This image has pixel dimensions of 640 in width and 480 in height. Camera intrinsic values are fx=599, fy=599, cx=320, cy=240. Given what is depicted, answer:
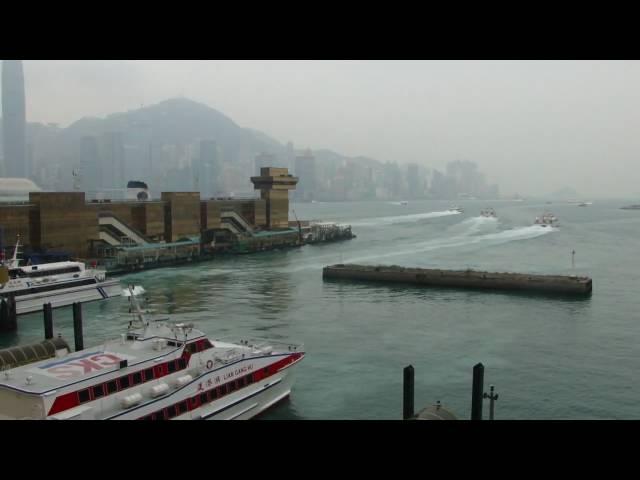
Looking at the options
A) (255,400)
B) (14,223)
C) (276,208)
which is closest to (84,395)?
(255,400)

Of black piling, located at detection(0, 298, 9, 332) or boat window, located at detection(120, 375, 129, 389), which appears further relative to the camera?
black piling, located at detection(0, 298, 9, 332)

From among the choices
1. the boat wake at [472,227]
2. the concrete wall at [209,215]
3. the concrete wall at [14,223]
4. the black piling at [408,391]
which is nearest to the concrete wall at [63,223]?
the concrete wall at [14,223]

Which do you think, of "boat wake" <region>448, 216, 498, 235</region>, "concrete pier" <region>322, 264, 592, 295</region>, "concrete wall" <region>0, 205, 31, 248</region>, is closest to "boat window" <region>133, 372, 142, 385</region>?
"concrete pier" <region>322, 264, 592, 295</region>

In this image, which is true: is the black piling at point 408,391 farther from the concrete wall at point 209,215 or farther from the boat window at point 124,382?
the concrete wall at point 209,215

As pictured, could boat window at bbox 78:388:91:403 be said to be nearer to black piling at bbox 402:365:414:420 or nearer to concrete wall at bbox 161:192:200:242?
black piling at bbox 402:365:414:420

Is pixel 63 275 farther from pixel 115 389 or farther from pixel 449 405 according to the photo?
pixel 449 405
